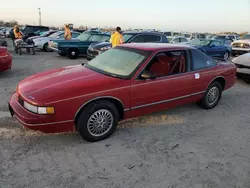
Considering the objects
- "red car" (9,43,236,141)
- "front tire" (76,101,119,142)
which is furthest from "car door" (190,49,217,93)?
"front tire" (76,101,119,142)

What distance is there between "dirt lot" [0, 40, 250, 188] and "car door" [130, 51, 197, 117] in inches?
16.4

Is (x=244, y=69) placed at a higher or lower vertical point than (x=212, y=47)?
lower

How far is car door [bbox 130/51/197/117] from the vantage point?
377 cm

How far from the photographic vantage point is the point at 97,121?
349 centimetres

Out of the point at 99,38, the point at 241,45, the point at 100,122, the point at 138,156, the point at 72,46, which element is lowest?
the point at 138,156

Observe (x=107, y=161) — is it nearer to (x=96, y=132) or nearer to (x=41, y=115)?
(x=96, y=132)

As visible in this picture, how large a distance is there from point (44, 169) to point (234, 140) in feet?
10.3

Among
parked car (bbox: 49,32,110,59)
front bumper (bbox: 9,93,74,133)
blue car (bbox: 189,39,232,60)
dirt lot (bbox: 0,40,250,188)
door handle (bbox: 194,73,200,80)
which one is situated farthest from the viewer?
blue car (bbox: 189,39,232,60)

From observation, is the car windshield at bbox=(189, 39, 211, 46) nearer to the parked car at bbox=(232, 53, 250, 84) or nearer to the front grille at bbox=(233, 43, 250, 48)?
the front grille at bbox=(233, 43, 250, 48)

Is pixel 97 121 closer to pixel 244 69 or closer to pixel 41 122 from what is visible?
pixel 41 122

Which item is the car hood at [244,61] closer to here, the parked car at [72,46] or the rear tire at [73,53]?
the parked car at [72,46]

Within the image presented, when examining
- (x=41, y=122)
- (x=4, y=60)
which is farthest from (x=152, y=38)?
(x=41, y=122)

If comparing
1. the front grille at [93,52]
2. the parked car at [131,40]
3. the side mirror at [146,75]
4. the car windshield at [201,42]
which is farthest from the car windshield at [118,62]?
the car windshield at [201,42]

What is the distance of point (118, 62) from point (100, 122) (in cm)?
122
